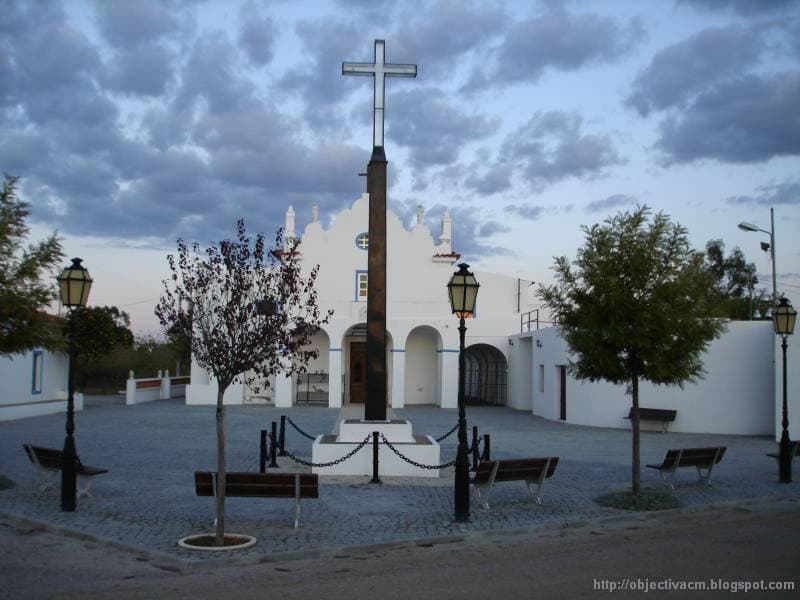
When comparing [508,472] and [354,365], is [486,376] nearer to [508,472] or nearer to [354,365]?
[354,365]

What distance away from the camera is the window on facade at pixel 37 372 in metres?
30.0

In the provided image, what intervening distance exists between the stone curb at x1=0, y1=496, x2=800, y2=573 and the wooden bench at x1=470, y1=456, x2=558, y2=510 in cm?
124

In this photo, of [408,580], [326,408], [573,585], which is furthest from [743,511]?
[326,408]

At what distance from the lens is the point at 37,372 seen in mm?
30438

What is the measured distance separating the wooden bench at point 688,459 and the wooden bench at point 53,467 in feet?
30.1

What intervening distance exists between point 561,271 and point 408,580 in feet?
21.3

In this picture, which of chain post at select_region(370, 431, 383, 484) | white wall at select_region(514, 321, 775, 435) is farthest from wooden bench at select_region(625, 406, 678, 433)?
chain post at select_region(370, 431, 383, 484)

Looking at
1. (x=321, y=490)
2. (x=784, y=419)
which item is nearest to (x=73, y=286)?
(x=321, y=490)

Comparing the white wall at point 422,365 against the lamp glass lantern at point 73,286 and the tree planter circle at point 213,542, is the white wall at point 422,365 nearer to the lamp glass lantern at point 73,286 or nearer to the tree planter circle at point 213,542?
the lamp glass lantern at point 73,286

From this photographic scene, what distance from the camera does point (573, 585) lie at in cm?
762

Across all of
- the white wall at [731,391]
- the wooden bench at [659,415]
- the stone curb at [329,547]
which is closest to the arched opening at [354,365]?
the white wall at [731,391]

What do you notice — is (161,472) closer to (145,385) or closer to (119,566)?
(119,566)

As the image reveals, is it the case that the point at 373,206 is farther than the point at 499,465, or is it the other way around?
the point at 373,206

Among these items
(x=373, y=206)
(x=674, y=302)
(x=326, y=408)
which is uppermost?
(x=373, y=206)
